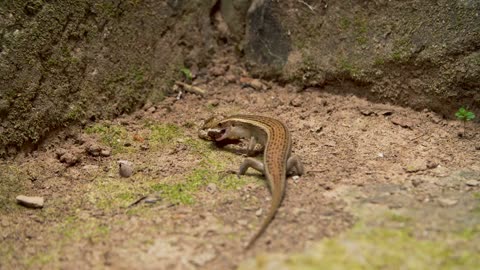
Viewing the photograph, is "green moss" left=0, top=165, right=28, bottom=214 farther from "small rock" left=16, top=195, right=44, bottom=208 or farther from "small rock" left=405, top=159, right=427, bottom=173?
"small rock" left=405, top=159, right=427, bottom=173

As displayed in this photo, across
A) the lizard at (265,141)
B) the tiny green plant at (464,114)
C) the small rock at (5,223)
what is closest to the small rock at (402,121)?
the tiny green plant at (464,114)

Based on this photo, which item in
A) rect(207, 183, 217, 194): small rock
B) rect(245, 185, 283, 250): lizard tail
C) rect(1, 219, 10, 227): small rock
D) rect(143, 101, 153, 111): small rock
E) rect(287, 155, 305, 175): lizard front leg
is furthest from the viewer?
rect(143, 101, 153, 111): small rock

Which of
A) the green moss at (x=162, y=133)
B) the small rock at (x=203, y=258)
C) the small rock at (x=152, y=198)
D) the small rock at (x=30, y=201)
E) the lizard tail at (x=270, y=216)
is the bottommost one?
the small rock at (x=30, y=201)

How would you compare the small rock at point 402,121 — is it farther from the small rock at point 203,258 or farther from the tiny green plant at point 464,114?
the small rock at point 203,258

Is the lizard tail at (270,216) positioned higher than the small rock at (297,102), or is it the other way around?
the small rock at (297,102)

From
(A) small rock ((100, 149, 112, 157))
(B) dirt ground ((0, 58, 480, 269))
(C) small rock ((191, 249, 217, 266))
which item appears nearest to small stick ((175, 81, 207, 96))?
(B) dirt ground ((0, 58, 480, 269))

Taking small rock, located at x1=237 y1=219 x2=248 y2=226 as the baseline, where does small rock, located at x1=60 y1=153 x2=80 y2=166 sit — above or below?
below

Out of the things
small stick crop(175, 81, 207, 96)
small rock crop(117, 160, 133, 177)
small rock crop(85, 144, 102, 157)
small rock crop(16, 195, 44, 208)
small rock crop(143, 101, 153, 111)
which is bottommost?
small rock crop(16, 195, 44, 208)
